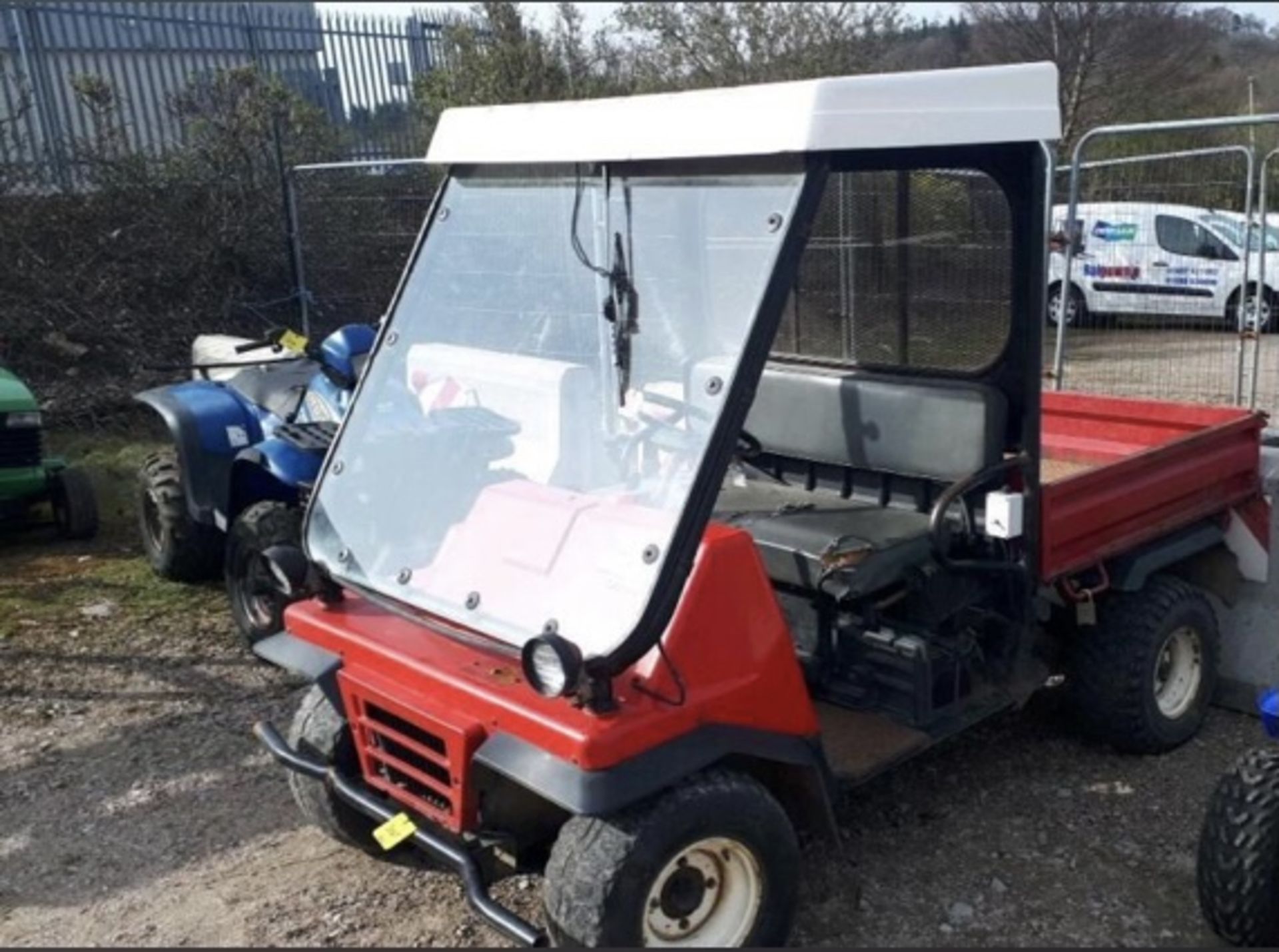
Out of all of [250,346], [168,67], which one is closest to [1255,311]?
[250,346]

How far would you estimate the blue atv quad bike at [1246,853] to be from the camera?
283cm

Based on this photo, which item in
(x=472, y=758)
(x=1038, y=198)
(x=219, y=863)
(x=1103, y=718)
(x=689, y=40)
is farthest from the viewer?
(x=689, y=40)

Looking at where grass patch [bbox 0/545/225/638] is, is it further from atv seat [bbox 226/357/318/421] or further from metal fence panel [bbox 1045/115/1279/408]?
metal fence panel [bbox 1045/115/1279/408]

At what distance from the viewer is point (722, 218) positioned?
273cm

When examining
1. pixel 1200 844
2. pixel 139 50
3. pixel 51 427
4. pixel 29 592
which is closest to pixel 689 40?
pixel 139 50

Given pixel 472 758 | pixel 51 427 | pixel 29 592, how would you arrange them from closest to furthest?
pixel 472 758
pixel 29 592
pixel 51 427

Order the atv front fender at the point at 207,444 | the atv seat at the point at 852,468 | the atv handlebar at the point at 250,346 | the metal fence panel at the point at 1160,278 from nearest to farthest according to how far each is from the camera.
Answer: the atv seat at the point at 852,468
the atv front fender at the point at 207,444
the atv handlebar at the point at 250,346
the metal fence panel at the point at 1160,278

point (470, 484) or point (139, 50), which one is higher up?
point (139, 50)

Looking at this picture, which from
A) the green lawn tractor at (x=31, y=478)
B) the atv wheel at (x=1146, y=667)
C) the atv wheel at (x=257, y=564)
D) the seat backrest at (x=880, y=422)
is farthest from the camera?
the green lawn tractor at (x=31, y=478)

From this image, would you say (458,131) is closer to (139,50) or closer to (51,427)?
(51,427)

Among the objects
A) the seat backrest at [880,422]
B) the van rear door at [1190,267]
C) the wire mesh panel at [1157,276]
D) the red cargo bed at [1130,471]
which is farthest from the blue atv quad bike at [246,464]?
the van rear door at [1190,267]

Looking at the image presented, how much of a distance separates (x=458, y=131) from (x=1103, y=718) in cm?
243

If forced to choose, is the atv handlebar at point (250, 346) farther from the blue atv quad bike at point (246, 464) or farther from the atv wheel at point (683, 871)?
the atv wheel at point (683, 871)

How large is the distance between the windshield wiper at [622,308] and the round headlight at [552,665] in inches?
24.5
